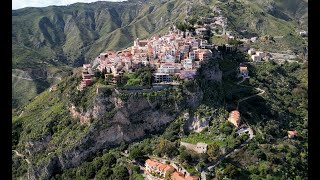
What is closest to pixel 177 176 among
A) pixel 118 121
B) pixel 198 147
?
pixel 198 147

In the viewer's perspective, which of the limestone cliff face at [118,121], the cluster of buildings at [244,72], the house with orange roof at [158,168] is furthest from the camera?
the cluster of buildings at [244,72]

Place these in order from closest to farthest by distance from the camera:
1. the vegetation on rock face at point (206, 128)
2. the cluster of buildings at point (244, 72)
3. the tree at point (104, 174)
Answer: the vegetation on rock face at point (206, 128) < the tree at point (104, 174) < the cluster of buildings at point (244, 72)

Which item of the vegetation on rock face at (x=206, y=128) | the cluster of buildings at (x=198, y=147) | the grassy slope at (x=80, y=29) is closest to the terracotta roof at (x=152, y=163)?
the vegetation on rock face at (x=206, y=128)

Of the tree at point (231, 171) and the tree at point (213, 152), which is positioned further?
the tree at point (213, 152)

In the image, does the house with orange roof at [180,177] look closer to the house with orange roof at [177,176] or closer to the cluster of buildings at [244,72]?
the house with orange roof at [177,176]

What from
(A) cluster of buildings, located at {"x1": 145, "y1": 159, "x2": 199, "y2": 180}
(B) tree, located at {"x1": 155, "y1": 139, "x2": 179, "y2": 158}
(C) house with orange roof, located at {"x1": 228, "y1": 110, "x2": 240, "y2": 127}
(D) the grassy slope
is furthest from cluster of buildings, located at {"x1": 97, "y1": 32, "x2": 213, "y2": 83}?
(D) the grassy slope

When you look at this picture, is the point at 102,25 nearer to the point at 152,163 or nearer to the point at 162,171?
the point at 152,163
